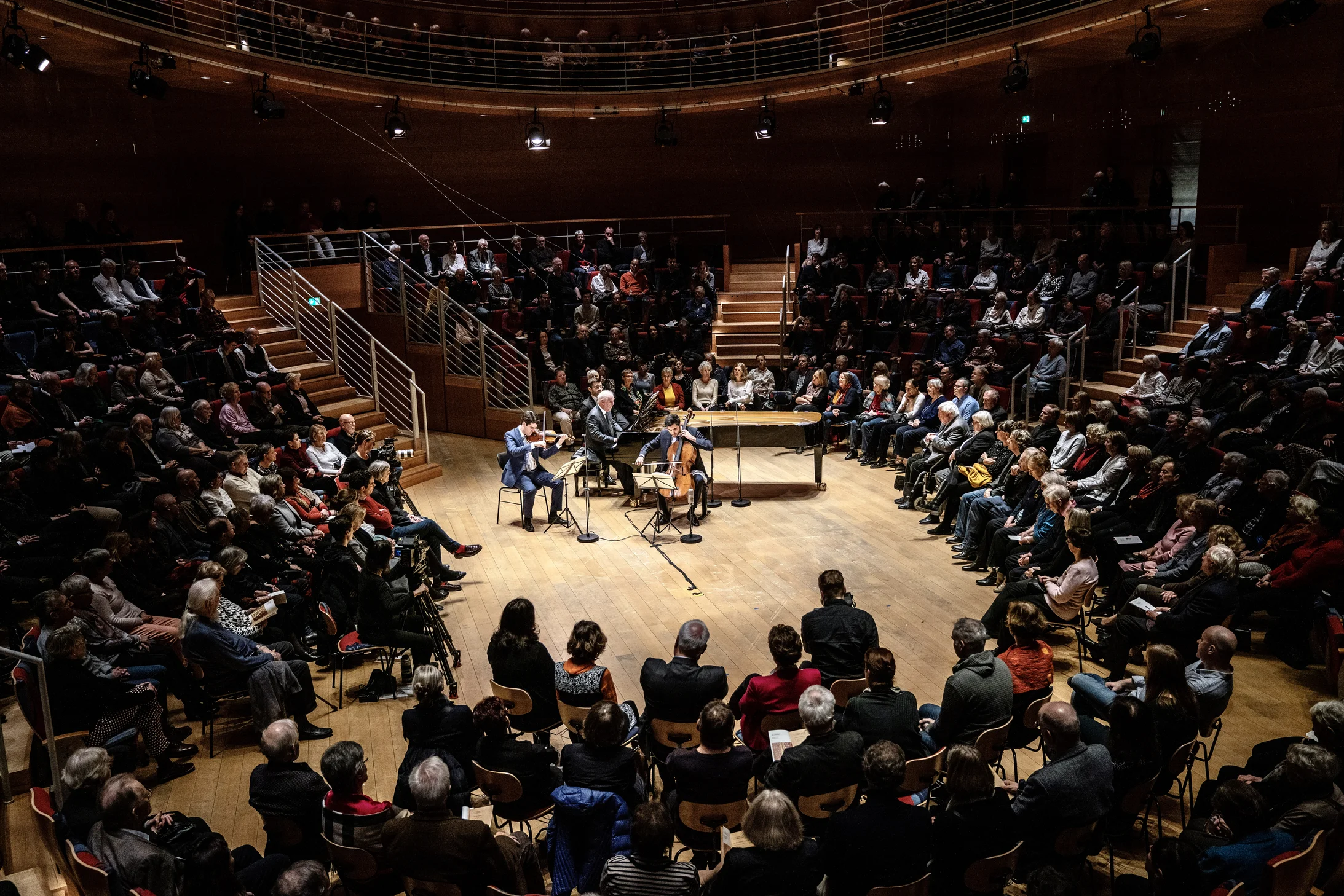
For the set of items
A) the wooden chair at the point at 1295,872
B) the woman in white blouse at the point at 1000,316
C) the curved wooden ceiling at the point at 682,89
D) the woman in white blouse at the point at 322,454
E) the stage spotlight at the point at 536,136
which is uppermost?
the curved wooden ceiling at the point at 682,89

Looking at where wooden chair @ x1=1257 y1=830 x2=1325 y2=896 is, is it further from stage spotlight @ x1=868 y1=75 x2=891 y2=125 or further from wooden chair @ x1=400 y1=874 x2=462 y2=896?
stage spotlight @ x1=868 y1=75 x2=891 y2=125

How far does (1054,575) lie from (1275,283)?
552 centimetres

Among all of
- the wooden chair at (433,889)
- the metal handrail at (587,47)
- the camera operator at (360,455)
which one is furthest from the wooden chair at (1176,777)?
the metal handrail at (587,47)

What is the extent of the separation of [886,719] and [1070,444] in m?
5.41

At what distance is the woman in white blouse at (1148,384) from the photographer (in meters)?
10.2

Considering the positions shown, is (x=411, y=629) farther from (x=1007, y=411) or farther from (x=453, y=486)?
(x=1007, y=411)

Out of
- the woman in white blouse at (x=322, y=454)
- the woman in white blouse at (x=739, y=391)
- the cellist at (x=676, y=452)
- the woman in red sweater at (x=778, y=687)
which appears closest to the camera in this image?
the woman in red sweater at (x=778, y=687)

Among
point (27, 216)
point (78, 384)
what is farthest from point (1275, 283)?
point (27, 216)

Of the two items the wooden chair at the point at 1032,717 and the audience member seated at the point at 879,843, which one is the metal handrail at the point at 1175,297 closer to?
the wooden chair at the point at 1032,717

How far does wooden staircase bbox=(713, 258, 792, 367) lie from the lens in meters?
15.3

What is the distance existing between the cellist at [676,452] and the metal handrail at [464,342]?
3.63 meters

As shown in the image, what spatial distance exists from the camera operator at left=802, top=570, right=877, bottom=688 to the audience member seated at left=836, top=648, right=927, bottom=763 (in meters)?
0.65

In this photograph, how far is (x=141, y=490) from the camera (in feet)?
26.2

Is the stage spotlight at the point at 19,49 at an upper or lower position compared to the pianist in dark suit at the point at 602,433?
upper
